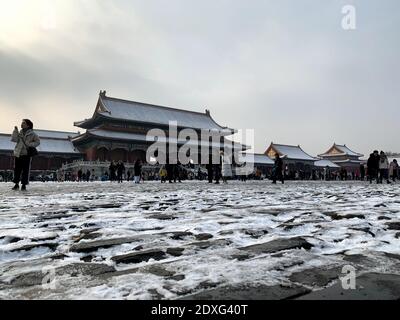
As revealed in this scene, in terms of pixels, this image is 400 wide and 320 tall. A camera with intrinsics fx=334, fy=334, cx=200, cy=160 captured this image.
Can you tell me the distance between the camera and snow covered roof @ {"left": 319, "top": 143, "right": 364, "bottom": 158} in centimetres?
6139

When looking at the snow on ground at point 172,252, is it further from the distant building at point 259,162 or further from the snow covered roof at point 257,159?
the snow covered roof at point 257,159

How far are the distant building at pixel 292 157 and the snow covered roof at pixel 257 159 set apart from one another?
214 cm

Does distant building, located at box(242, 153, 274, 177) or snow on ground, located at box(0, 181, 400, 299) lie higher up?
distant building, located at box(242, 153, 274, 177)

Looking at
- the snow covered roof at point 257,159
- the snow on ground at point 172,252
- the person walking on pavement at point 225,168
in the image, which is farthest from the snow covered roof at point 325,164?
the snow on ground at point 172,252

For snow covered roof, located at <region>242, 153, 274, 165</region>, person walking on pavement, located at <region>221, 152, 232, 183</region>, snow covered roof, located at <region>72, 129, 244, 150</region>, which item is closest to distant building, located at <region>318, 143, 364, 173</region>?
snow covered roof, located at <region>242, 153, 274, 165</region>

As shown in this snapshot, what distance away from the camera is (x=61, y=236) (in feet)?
7.64

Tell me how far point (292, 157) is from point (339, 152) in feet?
41.2

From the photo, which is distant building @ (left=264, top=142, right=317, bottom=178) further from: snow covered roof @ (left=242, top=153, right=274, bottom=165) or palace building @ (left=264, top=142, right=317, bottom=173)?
snow covered roof @ (left=242, top=153, right=274, bottom=165)

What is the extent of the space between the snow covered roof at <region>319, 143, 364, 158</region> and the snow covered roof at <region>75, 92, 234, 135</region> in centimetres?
2673

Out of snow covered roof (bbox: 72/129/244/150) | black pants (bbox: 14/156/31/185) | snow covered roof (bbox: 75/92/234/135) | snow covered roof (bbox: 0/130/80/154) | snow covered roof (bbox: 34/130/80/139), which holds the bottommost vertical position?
black pants (bbox: 14/156/31/185)

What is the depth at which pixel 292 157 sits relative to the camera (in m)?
55.1

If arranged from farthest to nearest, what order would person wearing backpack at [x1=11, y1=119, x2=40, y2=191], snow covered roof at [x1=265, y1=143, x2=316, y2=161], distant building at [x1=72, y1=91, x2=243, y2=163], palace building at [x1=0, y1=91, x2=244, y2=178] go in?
1. snow covered roof at [x1=265, y1=143, x2=316, y2=161]
2. distant building at [x1=72, y1=91, x2=243, y2=163]
3. palace building at [x1=0, y1=91, x2=244, y2=178]
4. person wearing backpack at [x1=11, y1=119, x2=40, y2=191]

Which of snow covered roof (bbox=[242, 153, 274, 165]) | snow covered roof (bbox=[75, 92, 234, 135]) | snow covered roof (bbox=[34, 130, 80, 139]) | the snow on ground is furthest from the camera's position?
snow covered roof (bbox=[242, 153, 274, 165])
